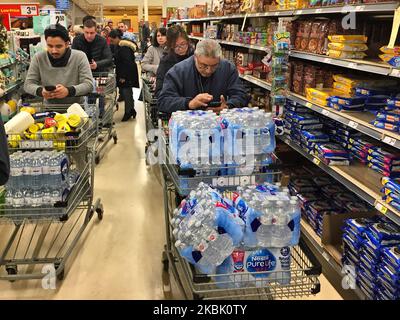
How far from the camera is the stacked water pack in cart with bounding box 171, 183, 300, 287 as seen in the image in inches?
69.2

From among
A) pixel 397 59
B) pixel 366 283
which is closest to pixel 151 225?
pixel 366 283

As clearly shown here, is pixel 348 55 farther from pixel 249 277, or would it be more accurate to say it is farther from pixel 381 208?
pixel 249 277

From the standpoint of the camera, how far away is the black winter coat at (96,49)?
6.50m

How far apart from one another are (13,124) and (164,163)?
3.75 ft

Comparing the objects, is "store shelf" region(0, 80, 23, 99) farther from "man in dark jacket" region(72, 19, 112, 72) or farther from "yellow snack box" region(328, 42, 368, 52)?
"yellow snack box" region(328, 42, 368, 52)

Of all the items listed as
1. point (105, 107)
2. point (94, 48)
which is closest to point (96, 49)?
point (94, 48)

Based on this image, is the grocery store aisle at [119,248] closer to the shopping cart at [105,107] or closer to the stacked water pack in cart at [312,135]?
the shopping cart at [105,107]

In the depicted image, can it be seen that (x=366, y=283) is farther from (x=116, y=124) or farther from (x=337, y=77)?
(x=116, y=124)

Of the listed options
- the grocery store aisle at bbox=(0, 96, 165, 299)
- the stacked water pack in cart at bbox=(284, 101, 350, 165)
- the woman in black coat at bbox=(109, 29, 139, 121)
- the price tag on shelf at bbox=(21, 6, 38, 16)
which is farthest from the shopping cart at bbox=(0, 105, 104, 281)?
the price tag on shelf at bbox=(21, 6, 38, 16)

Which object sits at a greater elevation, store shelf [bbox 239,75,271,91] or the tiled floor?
store shelf [bbox 239,75,271,91]

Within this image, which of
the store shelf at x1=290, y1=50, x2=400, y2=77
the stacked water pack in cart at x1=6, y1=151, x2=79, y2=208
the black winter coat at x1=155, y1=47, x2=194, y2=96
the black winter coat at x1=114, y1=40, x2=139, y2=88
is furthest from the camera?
the black winter coat at x1=114, y1=40, x2=139, y2=88

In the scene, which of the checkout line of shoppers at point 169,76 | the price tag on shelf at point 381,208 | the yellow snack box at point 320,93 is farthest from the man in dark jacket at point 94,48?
the price tag on shelf at point 381,208

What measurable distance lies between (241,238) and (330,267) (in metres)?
1.98

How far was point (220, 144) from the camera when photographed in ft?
7.45
